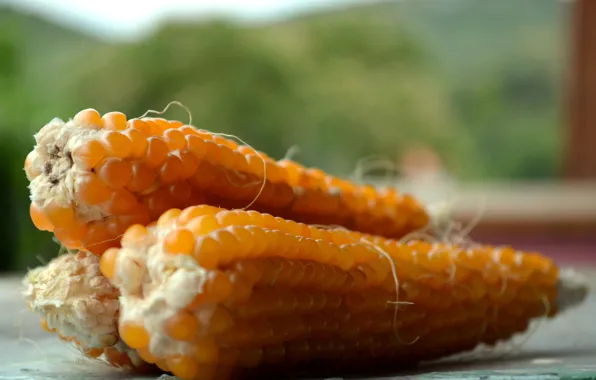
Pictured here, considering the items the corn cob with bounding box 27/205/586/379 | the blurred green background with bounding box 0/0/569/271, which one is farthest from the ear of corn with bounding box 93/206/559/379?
the blurred green background with bounding box 0/0/569/271

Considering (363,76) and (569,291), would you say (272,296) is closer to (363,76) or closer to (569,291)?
(569,291)

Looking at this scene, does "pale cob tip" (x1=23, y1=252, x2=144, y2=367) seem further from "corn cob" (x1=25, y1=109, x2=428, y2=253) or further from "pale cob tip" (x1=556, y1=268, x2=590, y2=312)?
"pale cob tip" (x1=556, y1=268, x2=590, y2=312)

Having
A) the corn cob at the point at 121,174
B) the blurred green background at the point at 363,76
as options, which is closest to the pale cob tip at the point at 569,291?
the corn cob at the point at 121,174

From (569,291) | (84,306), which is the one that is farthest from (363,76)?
(84,306)

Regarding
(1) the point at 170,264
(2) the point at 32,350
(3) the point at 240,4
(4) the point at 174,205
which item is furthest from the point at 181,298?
(3) the point at 240,4

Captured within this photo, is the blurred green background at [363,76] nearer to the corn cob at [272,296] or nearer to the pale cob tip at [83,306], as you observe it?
the corn cob at [272,296]
